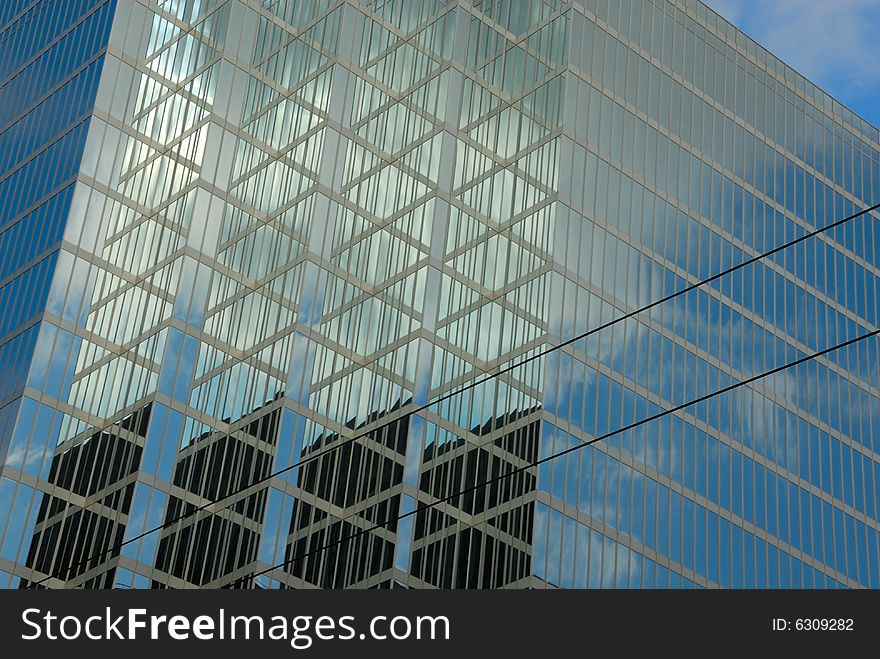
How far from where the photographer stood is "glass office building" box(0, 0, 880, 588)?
72.4 metres

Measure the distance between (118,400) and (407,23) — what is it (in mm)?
29005

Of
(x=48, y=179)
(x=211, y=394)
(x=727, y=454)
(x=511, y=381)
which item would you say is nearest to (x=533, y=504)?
(x=511, y=381)

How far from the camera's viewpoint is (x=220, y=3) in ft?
288

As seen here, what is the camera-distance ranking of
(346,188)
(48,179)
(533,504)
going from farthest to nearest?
(346,188) < (48,179) < (533,504)

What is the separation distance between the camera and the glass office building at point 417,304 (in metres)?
72.4

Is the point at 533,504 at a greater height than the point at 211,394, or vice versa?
the point at 211,394

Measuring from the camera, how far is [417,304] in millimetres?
81188

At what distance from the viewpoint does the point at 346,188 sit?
86.6 m
